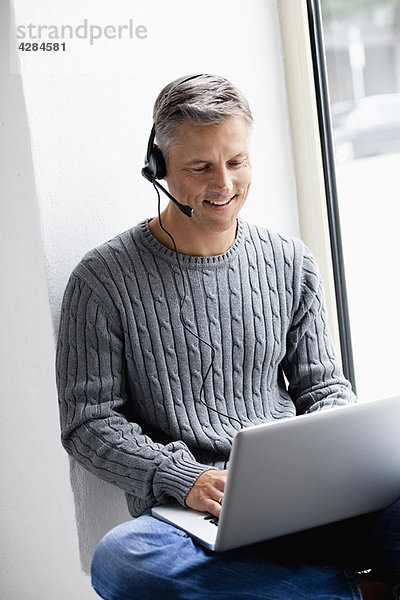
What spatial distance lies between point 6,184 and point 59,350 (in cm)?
→ 38

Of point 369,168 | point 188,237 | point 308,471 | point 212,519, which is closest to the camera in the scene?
point 308,471

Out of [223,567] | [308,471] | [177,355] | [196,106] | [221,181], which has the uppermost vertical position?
[196,106]

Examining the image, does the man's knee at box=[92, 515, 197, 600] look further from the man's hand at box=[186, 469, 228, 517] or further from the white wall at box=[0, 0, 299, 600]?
the white wall at box=[0, 0, 299, 600]

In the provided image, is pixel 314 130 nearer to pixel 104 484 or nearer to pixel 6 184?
pixel 6 184

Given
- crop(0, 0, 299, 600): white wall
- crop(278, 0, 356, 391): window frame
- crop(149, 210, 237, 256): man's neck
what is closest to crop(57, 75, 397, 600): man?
crop(149, 210, 237, 256): man's neck

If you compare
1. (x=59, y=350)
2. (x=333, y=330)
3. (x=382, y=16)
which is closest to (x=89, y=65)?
(x=59, y=350)

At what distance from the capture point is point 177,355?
1.64 metres

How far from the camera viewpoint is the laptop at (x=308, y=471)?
1188mm

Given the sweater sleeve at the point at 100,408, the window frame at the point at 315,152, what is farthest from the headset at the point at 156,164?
the window frame at the point at 315,152

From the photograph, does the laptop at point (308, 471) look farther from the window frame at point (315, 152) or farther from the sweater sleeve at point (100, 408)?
the window frame at point (315, 152)

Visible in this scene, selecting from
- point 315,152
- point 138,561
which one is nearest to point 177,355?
point 138,561

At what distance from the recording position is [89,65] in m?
1.73

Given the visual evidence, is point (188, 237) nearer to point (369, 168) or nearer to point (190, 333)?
point (190, 333)

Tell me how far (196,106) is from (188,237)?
26 centimetres
